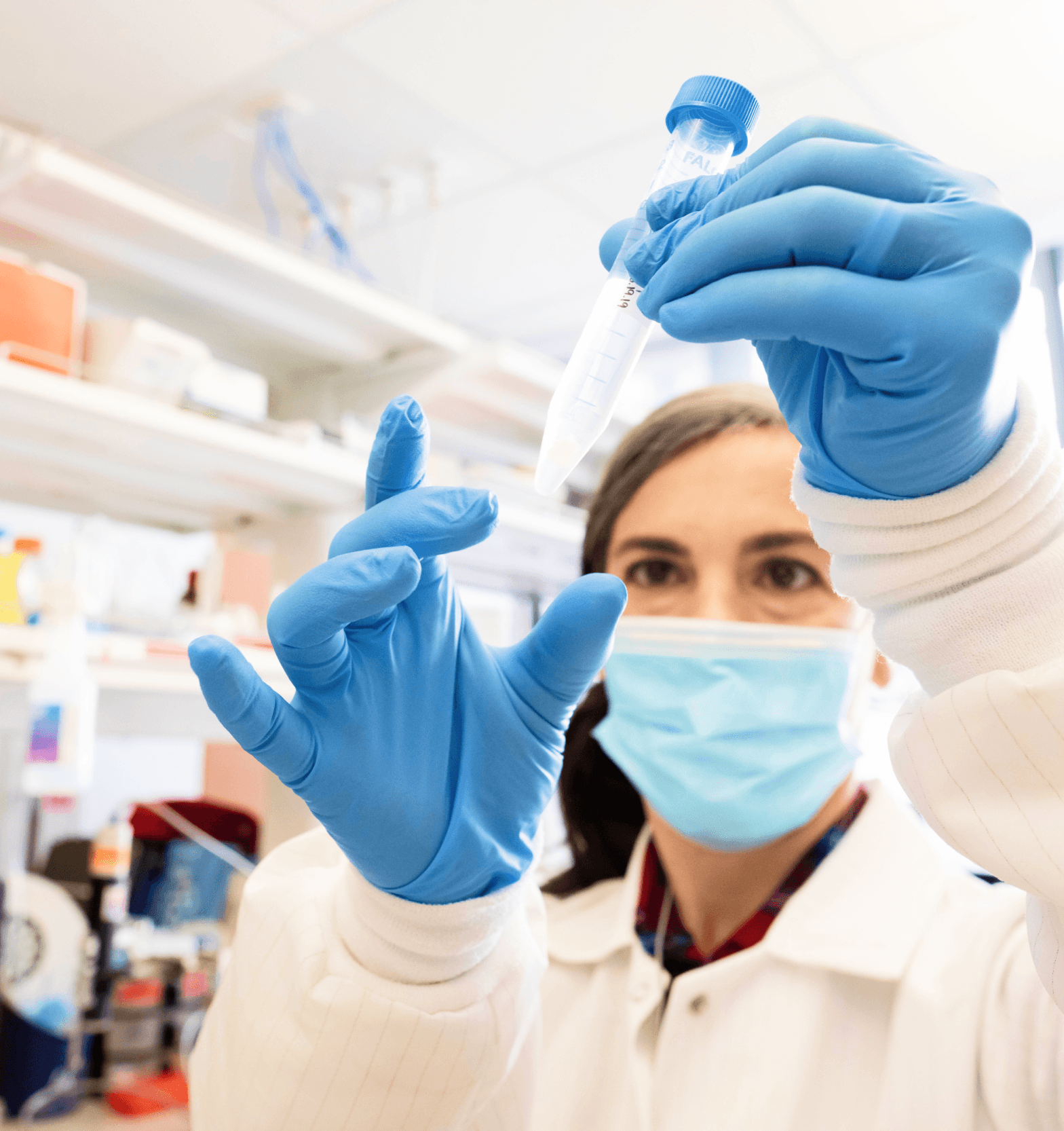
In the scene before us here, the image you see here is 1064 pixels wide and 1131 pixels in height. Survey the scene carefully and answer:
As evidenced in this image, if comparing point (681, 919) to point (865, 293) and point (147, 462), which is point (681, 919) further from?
point (147, 462)

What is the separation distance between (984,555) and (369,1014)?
55cm

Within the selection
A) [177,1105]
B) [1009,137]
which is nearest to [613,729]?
[177,1105]

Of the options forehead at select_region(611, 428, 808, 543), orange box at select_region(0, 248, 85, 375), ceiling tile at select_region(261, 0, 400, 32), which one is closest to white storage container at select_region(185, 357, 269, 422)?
orange box at select_region(0, 248, 85, 375)

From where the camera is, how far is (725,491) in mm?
1160

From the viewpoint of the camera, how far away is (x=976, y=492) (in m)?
0.54

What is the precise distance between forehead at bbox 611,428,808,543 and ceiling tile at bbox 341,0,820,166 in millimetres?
1343

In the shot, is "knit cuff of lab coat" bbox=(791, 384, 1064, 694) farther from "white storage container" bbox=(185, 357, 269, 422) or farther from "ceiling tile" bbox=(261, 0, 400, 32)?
"ceiling tile" bbox=(261, 0, 400, 32)

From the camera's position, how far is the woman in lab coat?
52 centimetres

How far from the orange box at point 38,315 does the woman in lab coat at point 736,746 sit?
943 mm

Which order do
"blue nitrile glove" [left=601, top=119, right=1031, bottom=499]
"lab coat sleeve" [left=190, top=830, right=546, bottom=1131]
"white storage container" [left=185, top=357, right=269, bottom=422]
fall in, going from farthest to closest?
"white storage container" [left=185, top=357, right=269, bottom=422], "lab coat sleeve" [left=190, top=830, right=546, bottom=1131], "blue nitrile glove" [left=601, top=119, right=1031, bottom=499]

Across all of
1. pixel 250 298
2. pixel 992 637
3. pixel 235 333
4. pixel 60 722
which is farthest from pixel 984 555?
pixel 235 333

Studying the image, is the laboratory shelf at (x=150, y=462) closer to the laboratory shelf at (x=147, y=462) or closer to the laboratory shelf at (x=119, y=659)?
the laboratory shelf at (x=147, y=462)

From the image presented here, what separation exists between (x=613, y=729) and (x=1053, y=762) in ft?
2.28

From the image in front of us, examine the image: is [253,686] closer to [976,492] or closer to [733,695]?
[976,492]
